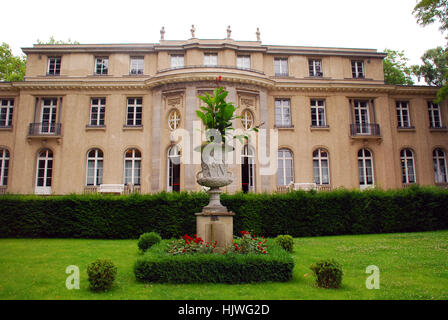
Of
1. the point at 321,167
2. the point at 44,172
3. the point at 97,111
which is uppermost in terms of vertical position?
the point at 97,111

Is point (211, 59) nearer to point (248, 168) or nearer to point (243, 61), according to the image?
point (243, 61)

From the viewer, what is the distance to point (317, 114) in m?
24.8

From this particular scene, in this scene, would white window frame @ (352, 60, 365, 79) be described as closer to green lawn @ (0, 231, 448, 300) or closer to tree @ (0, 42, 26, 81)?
green lawn @ (0, 231, 448, 300)

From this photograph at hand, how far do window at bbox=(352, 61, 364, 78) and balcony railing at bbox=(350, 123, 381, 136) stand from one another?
4697 millimetres

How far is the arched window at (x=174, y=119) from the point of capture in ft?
73.8

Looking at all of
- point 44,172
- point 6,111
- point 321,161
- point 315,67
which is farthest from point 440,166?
point 6,111

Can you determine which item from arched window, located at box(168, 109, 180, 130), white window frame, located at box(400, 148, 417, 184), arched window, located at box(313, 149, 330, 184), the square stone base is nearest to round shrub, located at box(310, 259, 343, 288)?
the square stone base

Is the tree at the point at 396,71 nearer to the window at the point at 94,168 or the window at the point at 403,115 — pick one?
the window at the point at 403,115

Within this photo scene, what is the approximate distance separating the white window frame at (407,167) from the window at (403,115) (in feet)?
7.32

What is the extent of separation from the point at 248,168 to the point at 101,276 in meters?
17.2

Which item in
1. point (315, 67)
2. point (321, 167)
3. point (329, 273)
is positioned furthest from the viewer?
point (315, 67)

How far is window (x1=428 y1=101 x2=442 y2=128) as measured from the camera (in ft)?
85.3
